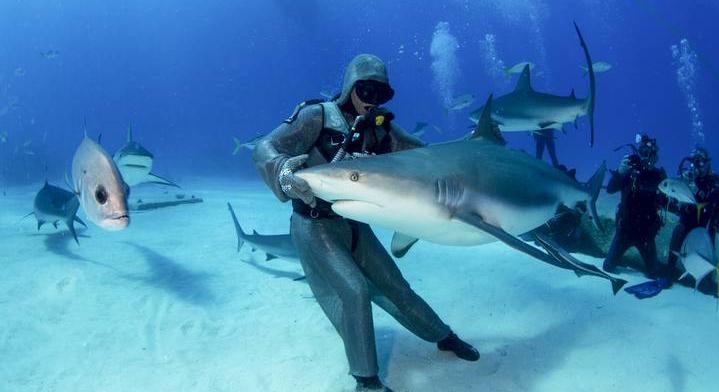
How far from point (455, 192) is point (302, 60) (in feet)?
346

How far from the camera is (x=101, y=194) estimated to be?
1881 millimetres

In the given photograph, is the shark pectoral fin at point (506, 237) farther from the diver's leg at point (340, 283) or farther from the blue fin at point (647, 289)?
the blue fin at point (647, 289)

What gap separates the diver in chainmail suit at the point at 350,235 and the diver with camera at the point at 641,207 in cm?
399

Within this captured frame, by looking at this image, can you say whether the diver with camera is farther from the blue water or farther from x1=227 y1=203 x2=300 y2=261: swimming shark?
the blue water

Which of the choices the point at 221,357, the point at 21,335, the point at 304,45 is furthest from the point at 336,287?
the point at 304,45

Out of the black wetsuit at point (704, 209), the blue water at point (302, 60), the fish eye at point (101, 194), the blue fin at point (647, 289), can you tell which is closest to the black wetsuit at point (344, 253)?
the fish eye at point (101, 194)

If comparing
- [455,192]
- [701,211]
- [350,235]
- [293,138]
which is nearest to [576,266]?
[455,192]

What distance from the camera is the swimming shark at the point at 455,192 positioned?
7.56 ft

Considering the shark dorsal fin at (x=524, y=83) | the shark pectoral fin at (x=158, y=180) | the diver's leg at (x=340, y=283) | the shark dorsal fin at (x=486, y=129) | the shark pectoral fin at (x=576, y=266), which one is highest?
the shark dorsal fin at (x=524, y=83)

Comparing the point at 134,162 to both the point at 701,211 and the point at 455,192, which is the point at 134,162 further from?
the point at 701,211

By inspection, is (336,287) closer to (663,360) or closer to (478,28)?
(663,360)

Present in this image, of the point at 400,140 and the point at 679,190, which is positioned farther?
the point at 679,190

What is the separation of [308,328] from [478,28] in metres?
137

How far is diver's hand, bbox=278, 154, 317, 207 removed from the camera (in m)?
2.28
